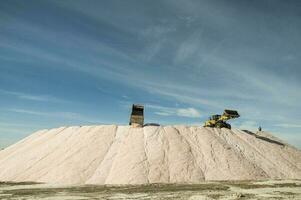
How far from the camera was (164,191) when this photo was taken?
2150cm

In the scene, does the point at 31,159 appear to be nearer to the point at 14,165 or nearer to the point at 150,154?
the point at 14,165

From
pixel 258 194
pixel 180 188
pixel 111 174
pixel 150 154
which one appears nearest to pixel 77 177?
pixel 111 174

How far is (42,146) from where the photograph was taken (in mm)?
35188

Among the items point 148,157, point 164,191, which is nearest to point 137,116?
point 148,157

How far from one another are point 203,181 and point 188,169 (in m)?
2.03

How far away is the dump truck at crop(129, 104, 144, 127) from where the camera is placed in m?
37.0

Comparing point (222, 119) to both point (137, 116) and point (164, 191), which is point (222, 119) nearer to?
point (137, 116)

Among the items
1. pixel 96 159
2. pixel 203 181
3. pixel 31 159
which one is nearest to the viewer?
pixel 203 181

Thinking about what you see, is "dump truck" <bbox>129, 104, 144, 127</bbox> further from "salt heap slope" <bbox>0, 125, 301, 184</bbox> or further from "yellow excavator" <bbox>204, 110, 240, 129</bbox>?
"yellow excavator" <bbox>204, 110, 240, 129</bbox>

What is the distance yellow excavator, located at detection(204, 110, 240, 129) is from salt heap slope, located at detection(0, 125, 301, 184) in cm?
185

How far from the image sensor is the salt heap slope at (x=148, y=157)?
27.5m

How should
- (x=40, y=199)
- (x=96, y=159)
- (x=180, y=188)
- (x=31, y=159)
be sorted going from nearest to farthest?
(x=40, y=199), (x=180, y=188), (x=96, y=159), (x=31, y=159)

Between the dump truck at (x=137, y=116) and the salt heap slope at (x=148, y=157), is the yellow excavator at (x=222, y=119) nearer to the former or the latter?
the salt heap slope at (x=148, y=157)

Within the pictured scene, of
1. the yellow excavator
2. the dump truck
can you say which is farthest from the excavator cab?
the dump truck
